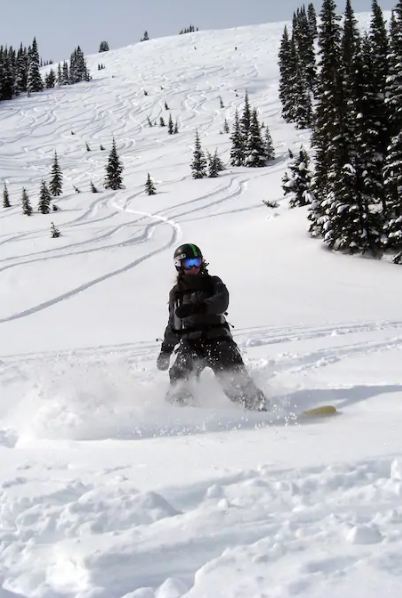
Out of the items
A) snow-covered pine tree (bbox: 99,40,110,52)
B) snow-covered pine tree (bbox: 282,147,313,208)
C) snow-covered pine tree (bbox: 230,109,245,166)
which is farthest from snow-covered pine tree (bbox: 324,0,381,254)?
snow-covered pine tree (bbox: 99,40,110,52)

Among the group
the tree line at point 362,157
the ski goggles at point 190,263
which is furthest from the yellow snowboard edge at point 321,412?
the tree line at point 362,157

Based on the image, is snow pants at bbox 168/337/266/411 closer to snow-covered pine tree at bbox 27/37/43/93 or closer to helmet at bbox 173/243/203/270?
helmet at bbox 173/243/203/270

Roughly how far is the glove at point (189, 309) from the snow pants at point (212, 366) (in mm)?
344

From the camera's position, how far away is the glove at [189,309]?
6.20m

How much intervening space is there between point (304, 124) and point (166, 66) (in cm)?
5704

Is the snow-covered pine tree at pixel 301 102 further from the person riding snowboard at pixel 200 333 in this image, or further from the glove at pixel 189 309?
the glove at pixel 189 309

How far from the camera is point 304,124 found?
61.7m

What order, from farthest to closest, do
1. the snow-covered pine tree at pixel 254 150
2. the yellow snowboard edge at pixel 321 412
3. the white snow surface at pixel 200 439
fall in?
1. the snow-covered pine tree at pixel 254 150
2. the yellow snowboard edge at pixel 321 412
3. the white snow surface at pixel 200 439

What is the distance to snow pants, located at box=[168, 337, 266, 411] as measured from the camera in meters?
6.15

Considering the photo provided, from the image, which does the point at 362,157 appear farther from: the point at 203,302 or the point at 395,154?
the point at 203,302

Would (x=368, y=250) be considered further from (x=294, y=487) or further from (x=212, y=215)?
(x=294, y=487)

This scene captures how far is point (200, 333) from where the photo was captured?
6.29m

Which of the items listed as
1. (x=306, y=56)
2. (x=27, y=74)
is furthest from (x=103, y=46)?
(x=306, y=56)

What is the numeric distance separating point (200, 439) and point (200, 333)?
6.26 feet
